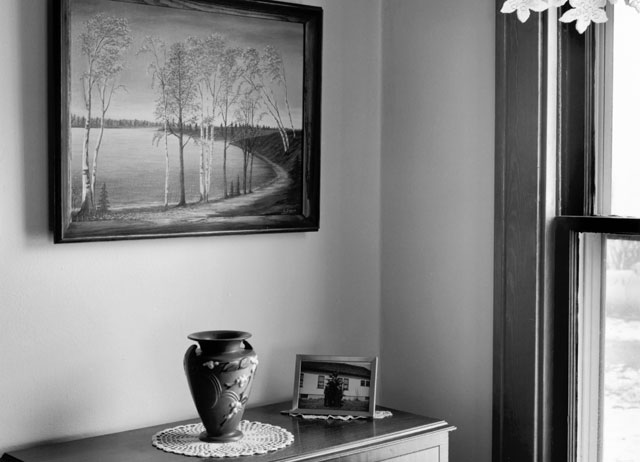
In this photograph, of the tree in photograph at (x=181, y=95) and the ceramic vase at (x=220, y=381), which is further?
the tree in photograph at (x=181, y=95)

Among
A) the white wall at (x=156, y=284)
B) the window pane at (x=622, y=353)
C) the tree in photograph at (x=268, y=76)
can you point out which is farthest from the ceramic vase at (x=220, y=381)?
the window pane at (x=622, y=353)

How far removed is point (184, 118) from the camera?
269cm

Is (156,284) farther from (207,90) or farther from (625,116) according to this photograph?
(625,116)

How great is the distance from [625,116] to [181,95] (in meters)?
1.30

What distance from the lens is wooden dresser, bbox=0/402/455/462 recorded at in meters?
2.38

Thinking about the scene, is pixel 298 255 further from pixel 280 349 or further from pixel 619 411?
pixel 619 411

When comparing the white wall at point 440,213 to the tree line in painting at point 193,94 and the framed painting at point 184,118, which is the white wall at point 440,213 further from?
the tree line in painting at point 193,94

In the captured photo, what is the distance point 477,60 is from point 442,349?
0.96 m

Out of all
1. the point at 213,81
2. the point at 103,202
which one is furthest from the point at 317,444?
the point at 213,81

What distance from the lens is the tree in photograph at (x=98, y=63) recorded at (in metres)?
2.49

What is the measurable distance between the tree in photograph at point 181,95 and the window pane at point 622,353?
1.28 metres

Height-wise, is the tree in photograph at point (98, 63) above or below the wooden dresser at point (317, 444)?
above

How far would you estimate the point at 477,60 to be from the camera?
2955 millimetres

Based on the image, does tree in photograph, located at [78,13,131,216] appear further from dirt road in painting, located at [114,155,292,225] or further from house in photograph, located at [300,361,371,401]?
house in photograph, located at [300,361,371,401]
